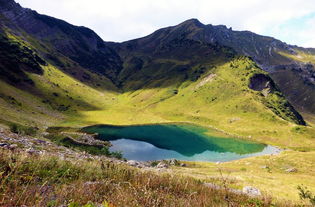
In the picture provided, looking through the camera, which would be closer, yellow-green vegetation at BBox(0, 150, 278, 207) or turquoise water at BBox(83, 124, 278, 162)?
yellow-green vegetation at BBox(0, 150, 278, 207)

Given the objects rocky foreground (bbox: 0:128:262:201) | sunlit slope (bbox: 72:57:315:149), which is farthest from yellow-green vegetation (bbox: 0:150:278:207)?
sunlit slope (bbox: 72:57:315:149)

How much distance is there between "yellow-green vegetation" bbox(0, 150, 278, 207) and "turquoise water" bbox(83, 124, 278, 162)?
225 ft

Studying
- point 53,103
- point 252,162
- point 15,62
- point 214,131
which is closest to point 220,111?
point 214,131

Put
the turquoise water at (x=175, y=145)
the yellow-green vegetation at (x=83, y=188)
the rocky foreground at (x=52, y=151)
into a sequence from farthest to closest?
the turquoise water at (x=175, y=145) → the rocky foreground at (x=52, y=151) → the yellow-green vegetation at (x=83, y=188)

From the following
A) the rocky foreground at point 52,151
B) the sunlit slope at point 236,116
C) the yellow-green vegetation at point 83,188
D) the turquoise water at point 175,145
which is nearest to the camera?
the yellow-green vegetation at point 83,188

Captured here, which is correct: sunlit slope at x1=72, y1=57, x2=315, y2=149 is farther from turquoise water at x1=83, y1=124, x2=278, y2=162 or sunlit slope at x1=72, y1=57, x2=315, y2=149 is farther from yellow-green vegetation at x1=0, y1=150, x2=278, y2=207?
yellow-green vegetation at x1=0, y1=150, x2=278, y2=207

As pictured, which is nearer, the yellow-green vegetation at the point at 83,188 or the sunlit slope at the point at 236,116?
the yellow-green vegetation at the point at 83,188

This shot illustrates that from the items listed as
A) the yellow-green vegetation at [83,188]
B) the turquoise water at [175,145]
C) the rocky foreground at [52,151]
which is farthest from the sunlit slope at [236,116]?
the yellow-green vegetation at [83,188]

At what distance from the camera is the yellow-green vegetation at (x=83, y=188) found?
15.9ft

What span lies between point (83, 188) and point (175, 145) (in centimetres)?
9515

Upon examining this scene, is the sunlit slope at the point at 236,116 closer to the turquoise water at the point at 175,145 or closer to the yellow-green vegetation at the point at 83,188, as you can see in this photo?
the turquoise water at the point at 175,145

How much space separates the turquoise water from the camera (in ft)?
276

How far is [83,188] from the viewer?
19.7 feet

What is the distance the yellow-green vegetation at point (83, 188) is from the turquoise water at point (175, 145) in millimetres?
68443
